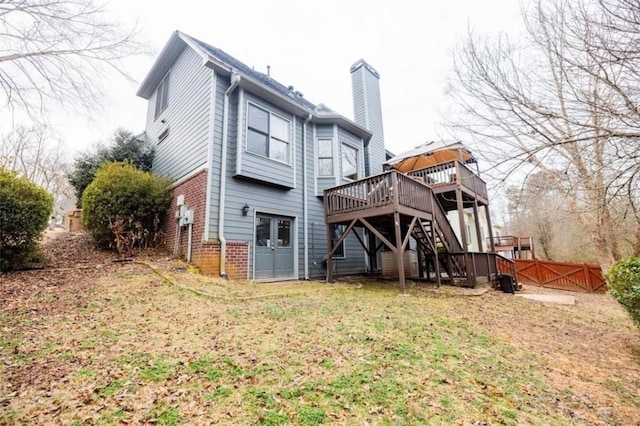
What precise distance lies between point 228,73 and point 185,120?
2.19 m

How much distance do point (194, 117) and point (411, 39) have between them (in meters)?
6.40

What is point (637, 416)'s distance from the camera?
2367 mm

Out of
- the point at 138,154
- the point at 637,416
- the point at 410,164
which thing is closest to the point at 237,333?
the point at 637,416

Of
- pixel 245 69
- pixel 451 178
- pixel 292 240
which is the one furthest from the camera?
pixel 245 69

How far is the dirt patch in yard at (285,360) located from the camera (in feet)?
7.15

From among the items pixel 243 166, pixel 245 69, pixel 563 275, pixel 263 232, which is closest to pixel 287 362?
pixel 263 232

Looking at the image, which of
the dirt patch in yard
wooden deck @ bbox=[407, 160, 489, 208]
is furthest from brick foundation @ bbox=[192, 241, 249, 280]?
wooden deck @ bbox=[407, 160, 489, 208]

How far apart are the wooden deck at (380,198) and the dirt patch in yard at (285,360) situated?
2.57 metres

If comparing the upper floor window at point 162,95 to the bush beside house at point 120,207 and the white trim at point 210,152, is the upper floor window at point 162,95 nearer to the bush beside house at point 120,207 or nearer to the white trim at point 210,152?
the bush beside house at point 120,207

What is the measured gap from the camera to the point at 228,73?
310 inches

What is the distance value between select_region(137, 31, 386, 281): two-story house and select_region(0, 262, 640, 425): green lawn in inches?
104

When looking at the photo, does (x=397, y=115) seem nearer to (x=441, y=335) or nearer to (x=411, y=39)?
(x=411, y=39)

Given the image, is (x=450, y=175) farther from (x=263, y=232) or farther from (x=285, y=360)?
(x=285, y=360)

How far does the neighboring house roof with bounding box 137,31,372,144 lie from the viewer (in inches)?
308
